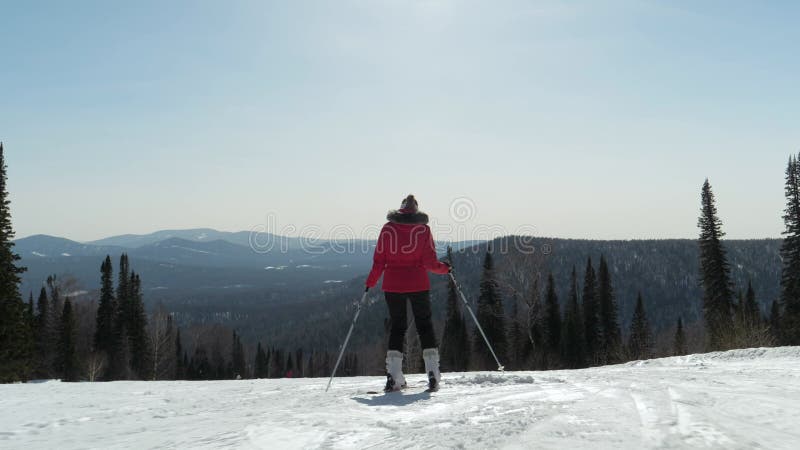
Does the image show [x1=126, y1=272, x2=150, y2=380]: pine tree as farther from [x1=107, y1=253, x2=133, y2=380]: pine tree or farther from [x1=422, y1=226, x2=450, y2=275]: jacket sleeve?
[x1=422, y1=226, x2=450, y2=275]: jacket sleeve

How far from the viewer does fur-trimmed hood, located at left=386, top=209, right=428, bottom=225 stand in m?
6.84

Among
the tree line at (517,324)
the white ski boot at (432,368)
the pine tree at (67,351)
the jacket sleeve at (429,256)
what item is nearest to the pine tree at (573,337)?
the tree line at (517,324)

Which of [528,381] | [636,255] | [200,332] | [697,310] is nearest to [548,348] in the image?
[528,381]

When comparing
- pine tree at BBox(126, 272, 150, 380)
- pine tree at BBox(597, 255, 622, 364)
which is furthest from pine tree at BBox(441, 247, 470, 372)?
pine tree at BBox(126, 272, 150, 380)

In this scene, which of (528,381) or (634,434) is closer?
(634,434)

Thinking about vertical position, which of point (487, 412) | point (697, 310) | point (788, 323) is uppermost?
point (487, 412)

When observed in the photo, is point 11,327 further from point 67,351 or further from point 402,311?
point 67,351

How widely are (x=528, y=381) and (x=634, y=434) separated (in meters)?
3.01

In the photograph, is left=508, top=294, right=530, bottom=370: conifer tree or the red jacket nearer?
the red jacket

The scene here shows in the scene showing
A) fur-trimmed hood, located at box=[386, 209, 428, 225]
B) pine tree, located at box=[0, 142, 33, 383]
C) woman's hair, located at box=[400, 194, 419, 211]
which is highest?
woman's hair, located at box=[400, 194, 419, 211]

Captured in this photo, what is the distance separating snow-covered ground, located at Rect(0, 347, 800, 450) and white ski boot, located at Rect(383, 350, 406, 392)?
293 millimetres

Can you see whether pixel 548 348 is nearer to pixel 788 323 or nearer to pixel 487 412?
pixel 788 323

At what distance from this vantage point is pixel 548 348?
53.4 meters

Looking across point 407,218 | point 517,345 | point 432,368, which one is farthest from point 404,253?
point 517,345
